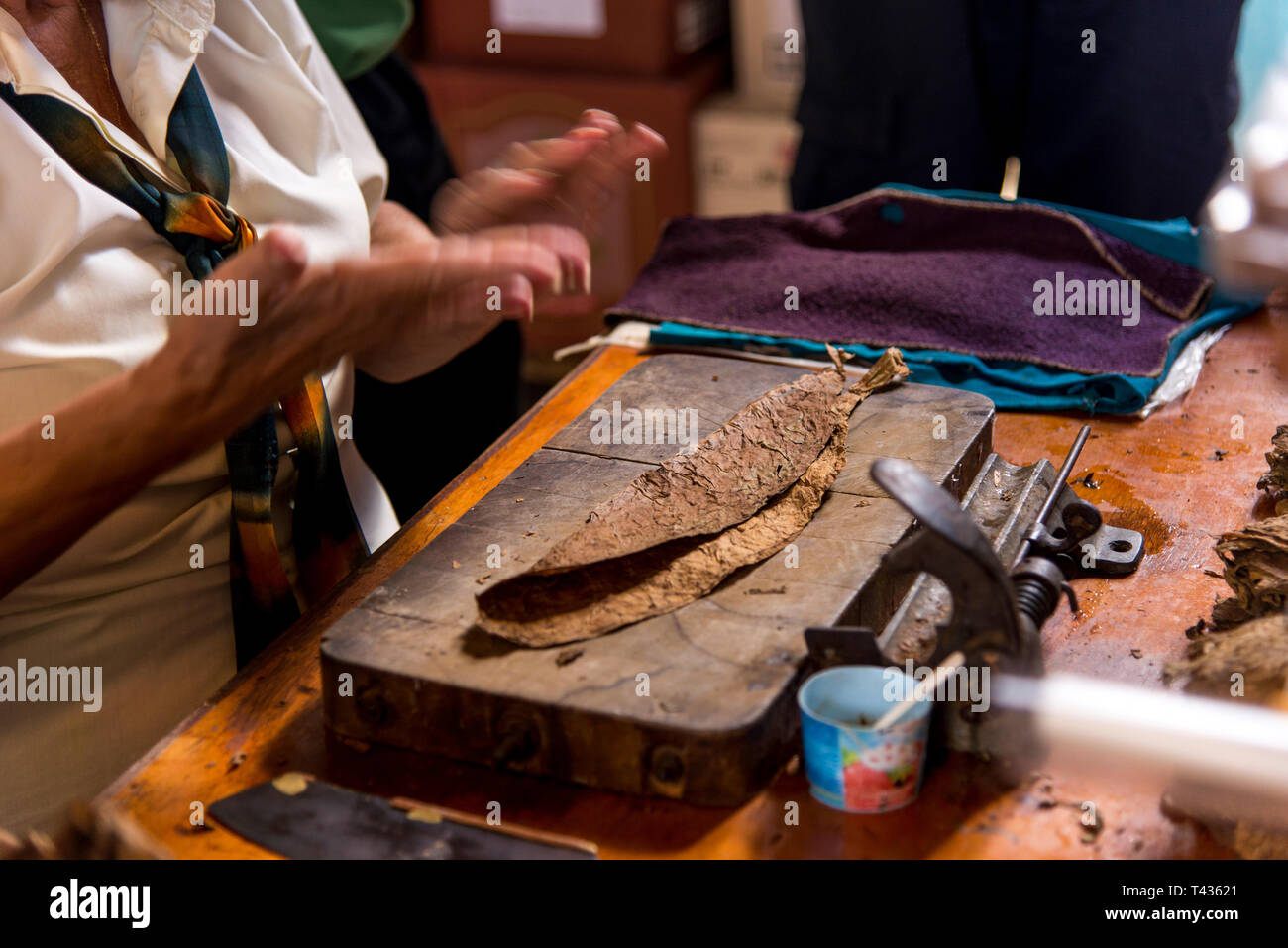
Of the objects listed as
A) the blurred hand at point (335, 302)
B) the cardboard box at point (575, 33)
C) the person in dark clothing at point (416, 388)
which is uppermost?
the cardboard box at point (575, 33)

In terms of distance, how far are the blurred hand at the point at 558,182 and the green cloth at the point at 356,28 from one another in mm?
782

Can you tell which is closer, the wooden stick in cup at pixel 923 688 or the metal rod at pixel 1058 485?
the wooden stick in cup at pixel 923 688

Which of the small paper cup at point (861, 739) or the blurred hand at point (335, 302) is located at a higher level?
the blurred hand at point (335, 302)

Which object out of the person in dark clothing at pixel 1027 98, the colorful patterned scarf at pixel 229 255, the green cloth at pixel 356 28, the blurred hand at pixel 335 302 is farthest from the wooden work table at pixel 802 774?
the green cloth at pixel 356 28

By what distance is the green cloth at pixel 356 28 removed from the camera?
6.39 ft

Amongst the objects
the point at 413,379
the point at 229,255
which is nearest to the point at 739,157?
the point at 413,379

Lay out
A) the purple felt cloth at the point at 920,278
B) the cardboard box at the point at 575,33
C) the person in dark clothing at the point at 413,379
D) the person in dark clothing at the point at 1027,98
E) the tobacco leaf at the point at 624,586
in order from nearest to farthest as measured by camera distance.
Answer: the tobacco leaf at the point at 624,586
the purple felt cloth at the point at 920,278
the person in dark clothing at the point at 1027,98
the person in dark clothing at the point at 413,379
the cardboard box at the point at 575,33

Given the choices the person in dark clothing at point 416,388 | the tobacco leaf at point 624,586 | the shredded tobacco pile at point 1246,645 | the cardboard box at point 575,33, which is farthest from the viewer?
the cardboard box at point 575,33

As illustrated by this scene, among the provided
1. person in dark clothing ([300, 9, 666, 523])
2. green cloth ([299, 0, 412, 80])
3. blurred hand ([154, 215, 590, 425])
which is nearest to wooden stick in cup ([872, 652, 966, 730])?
blurred hand ([154, 215, 590, 425])

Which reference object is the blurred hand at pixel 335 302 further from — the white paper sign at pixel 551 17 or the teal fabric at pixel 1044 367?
the white paper sign at pixel 551 17

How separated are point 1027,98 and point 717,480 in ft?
3.91

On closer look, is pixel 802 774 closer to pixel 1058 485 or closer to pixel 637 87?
pixel 1058 485
